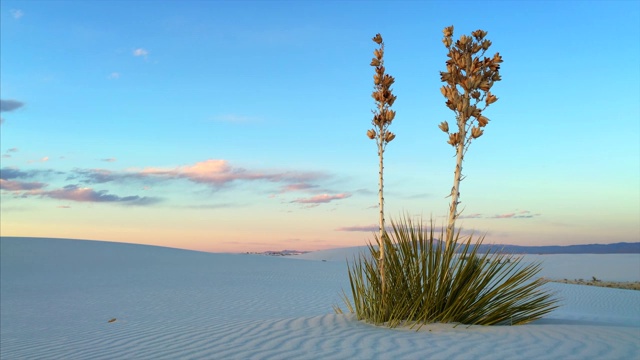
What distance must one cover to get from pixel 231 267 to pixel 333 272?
14.0 feet

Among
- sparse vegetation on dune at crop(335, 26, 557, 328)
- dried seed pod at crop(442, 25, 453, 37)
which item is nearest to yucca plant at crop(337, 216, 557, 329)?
sparse vegetation on dune at crop(335, 26, 557, 328)

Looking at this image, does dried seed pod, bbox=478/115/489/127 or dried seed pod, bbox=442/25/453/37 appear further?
dried seed pod, bbox=442/25/453/37

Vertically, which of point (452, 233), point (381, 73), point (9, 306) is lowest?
point (9, 306)

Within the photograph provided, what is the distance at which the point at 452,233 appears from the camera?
656 centimetres

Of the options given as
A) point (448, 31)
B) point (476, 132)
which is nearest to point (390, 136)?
point (476, 132)

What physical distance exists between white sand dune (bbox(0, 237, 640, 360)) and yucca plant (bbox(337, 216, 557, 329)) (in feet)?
0.89

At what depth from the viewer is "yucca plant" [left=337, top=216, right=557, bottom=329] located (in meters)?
6.38

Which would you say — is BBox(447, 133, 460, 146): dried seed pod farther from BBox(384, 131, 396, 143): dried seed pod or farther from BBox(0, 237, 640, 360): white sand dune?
BBox(0, 237, 640, 360): white sand dune

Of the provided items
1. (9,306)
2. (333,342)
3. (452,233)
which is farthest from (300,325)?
(9,306)

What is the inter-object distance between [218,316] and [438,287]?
5.60 m

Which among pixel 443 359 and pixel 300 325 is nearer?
pixel 443 359

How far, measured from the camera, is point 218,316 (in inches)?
422

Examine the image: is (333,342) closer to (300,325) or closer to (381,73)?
(300,325)

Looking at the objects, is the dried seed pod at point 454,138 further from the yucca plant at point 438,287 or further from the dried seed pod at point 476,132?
the yucca plant at point 438,287
